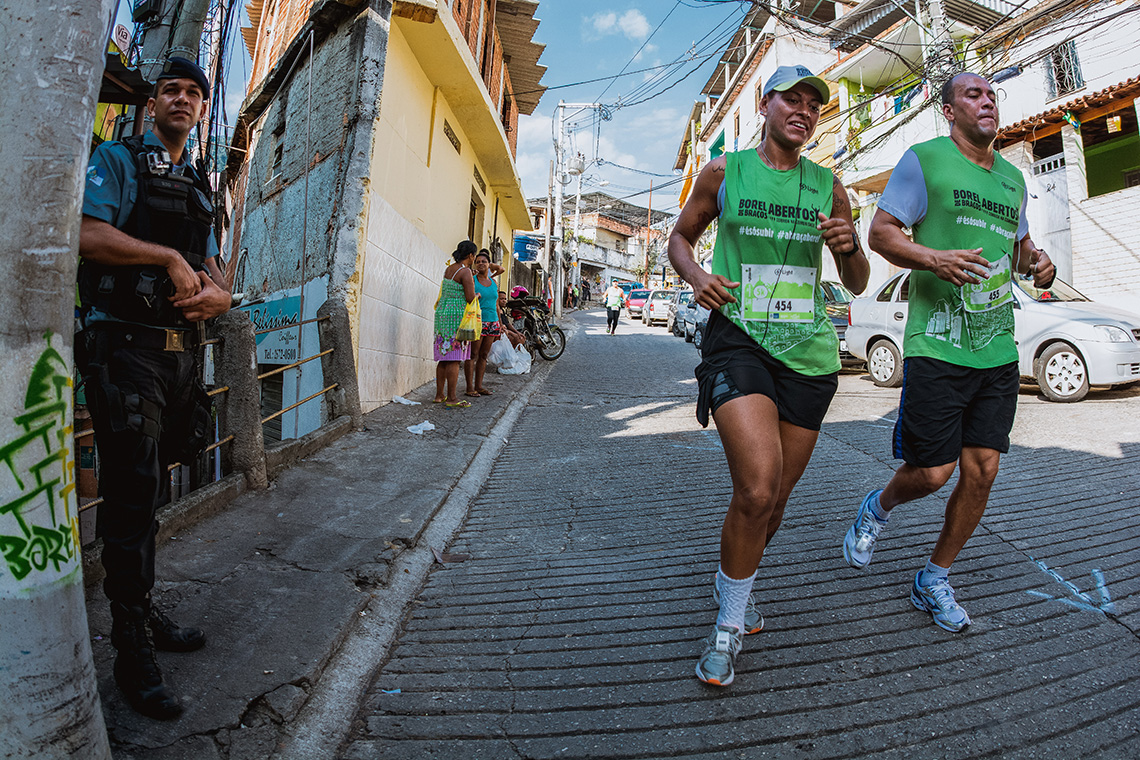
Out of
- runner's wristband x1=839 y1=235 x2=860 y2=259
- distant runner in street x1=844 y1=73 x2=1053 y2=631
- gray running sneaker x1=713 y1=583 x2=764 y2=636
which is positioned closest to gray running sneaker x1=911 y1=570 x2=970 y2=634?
distant runner in street x1=844 y1=73 x2=1053 y2=631

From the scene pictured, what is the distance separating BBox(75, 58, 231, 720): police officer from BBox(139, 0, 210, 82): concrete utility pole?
420 cm

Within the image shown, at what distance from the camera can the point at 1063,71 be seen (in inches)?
571

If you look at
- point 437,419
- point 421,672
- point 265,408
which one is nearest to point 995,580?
point 421,672

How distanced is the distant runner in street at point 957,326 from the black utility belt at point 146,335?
247 centimetres

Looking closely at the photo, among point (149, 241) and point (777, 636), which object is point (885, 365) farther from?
point (149, 241)

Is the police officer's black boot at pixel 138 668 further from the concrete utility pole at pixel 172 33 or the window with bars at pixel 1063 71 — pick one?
the window with bars at pixel 1063 71

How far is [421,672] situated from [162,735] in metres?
0.78

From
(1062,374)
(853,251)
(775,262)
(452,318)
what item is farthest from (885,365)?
(775,262)

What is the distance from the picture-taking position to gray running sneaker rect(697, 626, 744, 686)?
213cm

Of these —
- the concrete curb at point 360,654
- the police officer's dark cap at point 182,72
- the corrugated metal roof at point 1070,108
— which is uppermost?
the corrugated metal roof at point 1070,108

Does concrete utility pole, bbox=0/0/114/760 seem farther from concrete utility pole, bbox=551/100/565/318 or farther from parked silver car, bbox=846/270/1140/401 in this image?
concrete utility pole, bbox=551/100/565/318

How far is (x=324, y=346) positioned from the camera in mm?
5961

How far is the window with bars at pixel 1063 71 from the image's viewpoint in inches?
560

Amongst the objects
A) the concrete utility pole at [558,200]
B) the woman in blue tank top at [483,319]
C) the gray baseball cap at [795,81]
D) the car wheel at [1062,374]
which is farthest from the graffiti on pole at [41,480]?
the concrete utility pole at [558,200]
